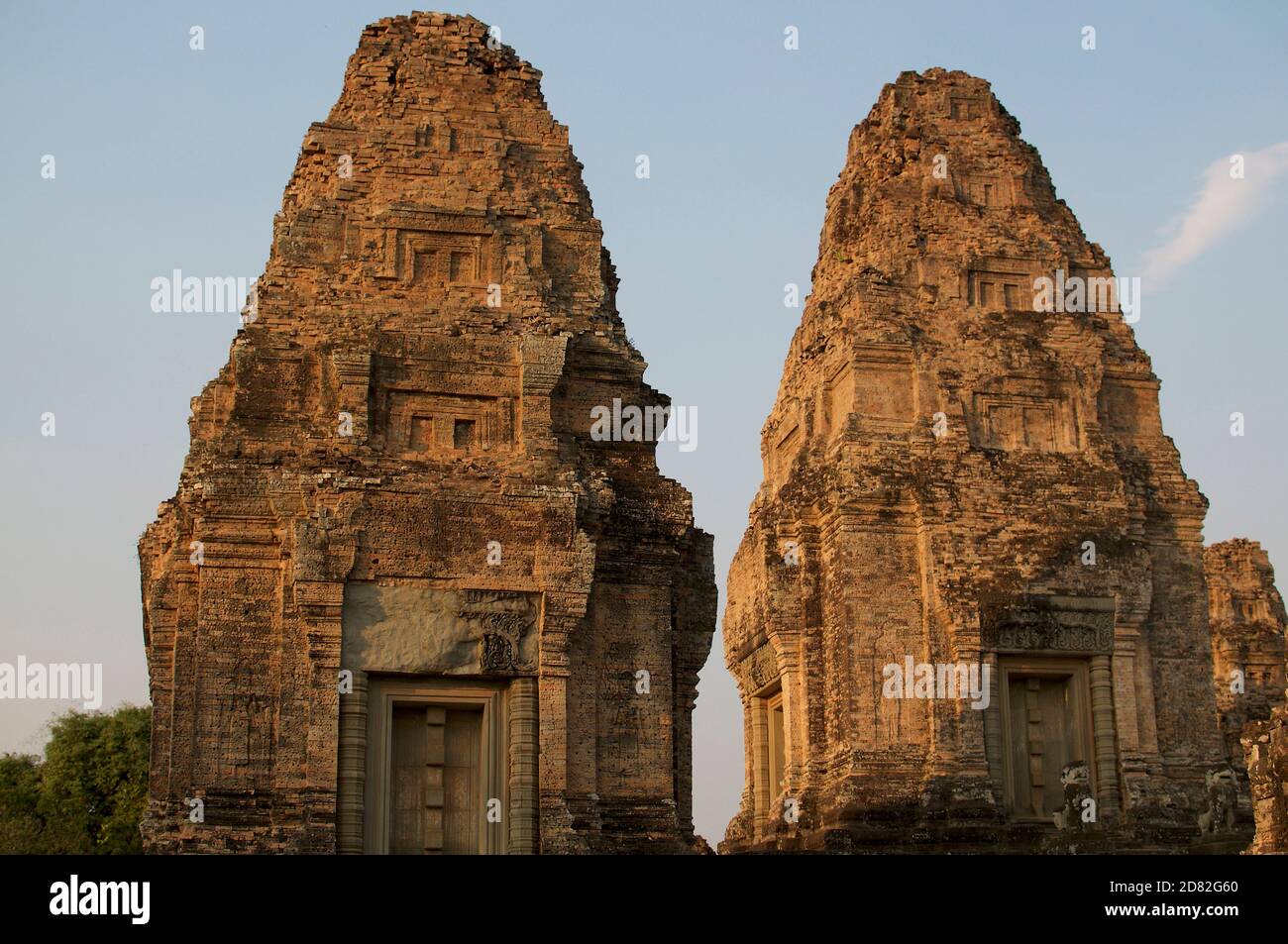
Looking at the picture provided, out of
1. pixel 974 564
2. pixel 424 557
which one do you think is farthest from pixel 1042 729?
pixel 424 557

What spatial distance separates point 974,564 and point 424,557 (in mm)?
10088

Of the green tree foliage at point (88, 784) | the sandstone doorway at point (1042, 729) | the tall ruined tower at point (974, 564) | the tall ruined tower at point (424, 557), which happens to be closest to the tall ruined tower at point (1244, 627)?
the tall ruined tower at point (974, 564)

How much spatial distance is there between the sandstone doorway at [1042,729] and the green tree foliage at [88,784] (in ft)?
74.6

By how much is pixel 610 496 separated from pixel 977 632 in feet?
25.8

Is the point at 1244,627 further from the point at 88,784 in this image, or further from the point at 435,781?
the point at 88,784

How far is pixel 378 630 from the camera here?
70.5 feet

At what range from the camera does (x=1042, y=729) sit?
28781 millimetres

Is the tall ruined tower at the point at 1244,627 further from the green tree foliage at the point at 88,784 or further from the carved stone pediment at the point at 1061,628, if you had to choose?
the green tree foliage at the point at 88,784

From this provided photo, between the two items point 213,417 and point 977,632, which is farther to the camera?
point 977,632

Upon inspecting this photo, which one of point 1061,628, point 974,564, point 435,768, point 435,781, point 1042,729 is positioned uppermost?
point 974,564

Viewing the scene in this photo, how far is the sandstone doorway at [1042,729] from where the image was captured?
93.4 feet
